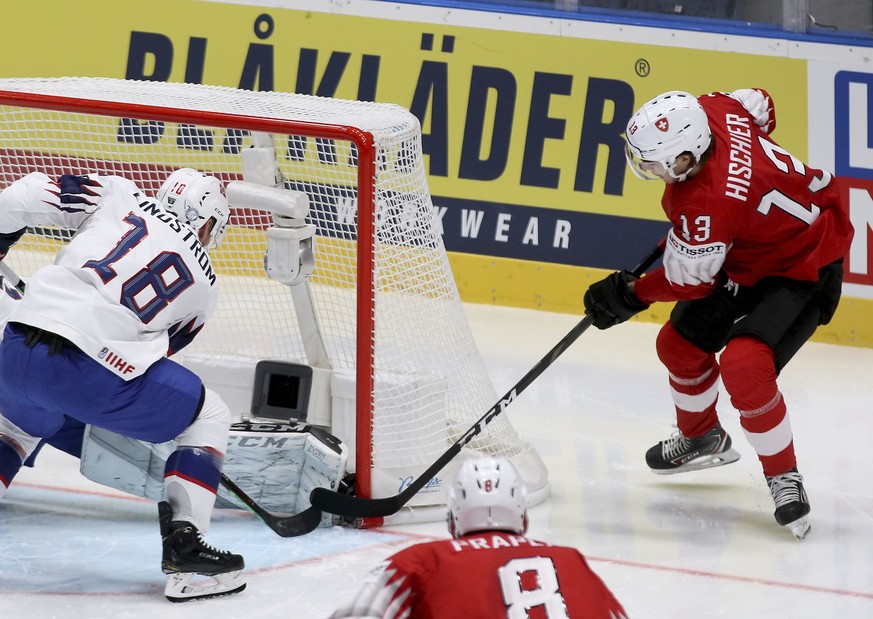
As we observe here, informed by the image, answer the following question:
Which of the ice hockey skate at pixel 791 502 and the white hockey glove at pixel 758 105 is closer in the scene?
the ice hockey skate at pixel 791 502

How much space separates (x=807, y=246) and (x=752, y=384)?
43 cm

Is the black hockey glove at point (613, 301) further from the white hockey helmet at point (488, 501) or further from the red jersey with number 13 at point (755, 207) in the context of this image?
the white hockey helmet at point (488, 501)

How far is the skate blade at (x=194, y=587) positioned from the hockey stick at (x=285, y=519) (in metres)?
0.33

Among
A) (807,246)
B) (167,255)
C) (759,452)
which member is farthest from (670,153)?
(167,255)

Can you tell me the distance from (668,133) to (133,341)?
4.75 ft

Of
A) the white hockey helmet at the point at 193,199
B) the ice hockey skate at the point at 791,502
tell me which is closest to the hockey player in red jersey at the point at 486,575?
the white hockey helmet at the point at 193,199

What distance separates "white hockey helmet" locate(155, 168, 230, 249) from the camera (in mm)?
3264

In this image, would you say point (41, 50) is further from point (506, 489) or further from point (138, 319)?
point (506, 489)

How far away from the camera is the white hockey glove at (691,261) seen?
3.52 metres

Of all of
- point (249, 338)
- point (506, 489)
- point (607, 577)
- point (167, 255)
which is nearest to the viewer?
point (506, 489)

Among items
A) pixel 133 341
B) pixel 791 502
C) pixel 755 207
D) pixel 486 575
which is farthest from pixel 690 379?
pixel 486 575

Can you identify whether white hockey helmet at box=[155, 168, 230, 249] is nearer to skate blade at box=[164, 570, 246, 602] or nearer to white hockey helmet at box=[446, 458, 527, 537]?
skate blade at box=[164, 570, 246, 602]

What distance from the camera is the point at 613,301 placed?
372 cm

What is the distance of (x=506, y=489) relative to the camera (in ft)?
7.00
